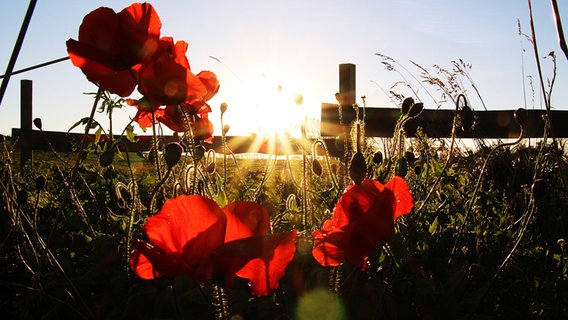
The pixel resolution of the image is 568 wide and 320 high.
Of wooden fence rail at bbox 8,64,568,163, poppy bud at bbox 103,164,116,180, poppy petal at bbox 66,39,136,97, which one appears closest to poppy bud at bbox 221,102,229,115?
poppy petal at bbox 66,39,136,97

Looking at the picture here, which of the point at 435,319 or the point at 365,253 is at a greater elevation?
the point at 365,253

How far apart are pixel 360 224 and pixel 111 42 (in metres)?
0.59

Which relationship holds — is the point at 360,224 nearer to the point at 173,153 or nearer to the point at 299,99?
the point at 173,153

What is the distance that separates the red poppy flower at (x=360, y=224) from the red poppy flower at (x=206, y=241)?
0.45 ft

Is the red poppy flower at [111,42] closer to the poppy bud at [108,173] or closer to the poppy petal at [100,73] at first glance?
the poppy petal at [100,73]

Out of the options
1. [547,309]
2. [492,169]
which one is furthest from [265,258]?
[492,169]

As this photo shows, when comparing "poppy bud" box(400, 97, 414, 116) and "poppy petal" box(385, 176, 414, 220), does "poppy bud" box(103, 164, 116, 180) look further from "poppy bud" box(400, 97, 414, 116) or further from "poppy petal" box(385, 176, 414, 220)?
"poppy petal" box(385, 176, 414, 220)

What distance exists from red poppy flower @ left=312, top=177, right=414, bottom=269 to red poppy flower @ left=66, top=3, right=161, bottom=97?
1.56 ft

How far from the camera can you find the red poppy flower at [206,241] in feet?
2.93

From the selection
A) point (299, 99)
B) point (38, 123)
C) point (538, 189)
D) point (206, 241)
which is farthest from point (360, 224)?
point (38, 123)

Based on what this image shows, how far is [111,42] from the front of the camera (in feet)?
3.93

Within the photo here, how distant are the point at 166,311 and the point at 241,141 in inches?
238

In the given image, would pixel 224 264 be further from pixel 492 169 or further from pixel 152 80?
pixel 492 169

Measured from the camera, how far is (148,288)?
127cm
